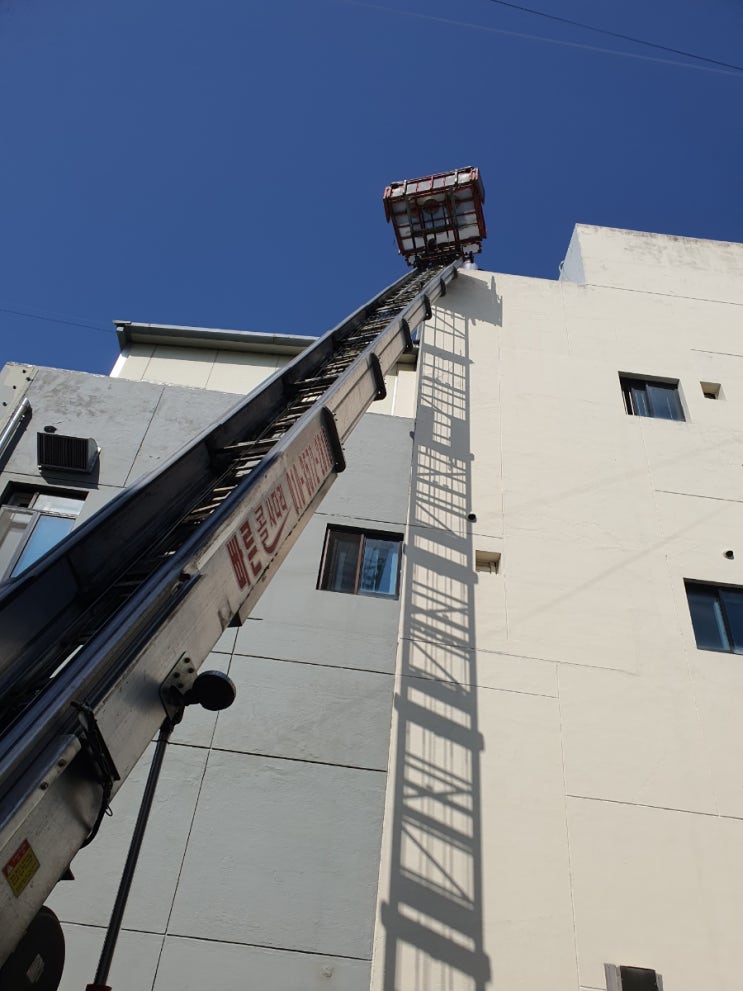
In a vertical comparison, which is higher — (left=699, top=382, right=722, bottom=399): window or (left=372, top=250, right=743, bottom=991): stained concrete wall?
(left=699, top=382, right=722, bottom=399): window

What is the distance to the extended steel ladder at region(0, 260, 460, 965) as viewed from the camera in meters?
2.89

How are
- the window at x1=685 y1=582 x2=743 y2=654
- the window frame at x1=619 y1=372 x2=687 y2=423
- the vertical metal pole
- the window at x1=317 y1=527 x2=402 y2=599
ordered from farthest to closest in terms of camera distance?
the window frame at x1=619 y1=372 x2=687 y2=423
the window at x1=685 y1=582 x2=743 y2=654
the window at x1=317 y1=527 x2=402 y2=599
the vertical metal pole

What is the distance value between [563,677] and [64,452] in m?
8.53

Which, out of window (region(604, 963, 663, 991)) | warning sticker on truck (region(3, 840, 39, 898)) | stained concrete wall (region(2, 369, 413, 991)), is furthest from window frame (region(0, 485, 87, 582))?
window (region(604, 963, 663, 991))

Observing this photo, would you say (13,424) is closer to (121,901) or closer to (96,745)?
(121,901)

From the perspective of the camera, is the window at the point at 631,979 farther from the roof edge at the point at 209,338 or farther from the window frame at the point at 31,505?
the roof edge at the point at 209,338

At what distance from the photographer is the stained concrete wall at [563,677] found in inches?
310

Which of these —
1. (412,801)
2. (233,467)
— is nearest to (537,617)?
(412,801)

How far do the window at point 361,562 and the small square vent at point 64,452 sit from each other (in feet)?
13.3

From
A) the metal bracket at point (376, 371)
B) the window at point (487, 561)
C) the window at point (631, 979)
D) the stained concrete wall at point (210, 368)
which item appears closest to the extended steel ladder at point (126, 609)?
the metal bracket at point (376, 371)

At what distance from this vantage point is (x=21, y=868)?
2721mm

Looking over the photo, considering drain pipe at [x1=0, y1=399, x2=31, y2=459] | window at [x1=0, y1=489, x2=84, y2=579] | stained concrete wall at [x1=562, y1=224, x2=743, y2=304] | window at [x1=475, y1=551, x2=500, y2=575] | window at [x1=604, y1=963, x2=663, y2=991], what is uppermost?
stained concrete wall at [x1=562, y1=224, x2=743, y2=304]

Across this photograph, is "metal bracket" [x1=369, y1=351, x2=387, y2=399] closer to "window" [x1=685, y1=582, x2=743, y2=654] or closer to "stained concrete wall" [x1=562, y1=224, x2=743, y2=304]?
"window" [x1=685, y1=582, x2=743, y2=654]

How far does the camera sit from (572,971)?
24.9 feet
